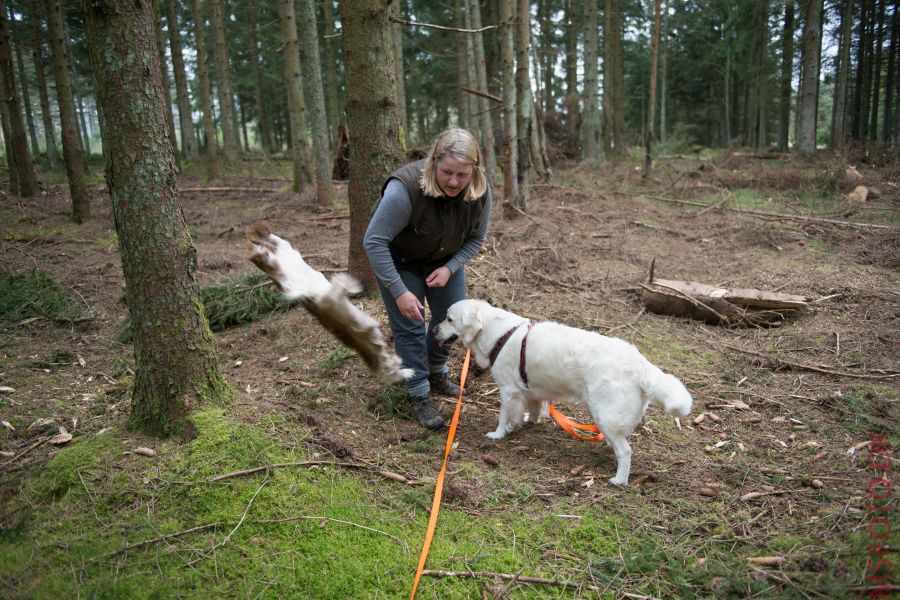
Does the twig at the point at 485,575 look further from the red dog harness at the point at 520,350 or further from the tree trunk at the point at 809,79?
the tree trunk at the point at 809,79

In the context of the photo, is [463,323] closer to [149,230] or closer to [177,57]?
[149,230]

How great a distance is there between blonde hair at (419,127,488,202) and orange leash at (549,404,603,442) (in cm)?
209

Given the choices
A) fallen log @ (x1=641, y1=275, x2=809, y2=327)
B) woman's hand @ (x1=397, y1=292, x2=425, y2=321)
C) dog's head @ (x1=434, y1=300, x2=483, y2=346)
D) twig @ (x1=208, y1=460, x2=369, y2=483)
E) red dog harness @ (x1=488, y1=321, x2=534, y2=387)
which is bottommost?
twig @ (x1=208, y1=460, x2=369, y2=483)

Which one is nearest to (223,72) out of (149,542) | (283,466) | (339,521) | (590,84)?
(590,84)

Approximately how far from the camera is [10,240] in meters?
10.1

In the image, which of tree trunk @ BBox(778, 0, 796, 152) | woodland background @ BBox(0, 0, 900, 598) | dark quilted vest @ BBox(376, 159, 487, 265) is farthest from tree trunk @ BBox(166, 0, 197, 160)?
tree trunk @ BBox(778, 0, 796, 152)

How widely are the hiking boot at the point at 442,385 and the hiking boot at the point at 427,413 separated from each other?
19.4 inches

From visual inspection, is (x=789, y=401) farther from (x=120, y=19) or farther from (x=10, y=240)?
(x=10, y=240)

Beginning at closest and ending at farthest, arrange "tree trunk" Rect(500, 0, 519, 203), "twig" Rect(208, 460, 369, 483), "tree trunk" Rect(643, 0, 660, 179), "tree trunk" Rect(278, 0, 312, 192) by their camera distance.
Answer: "twig" Rect(208, 460, 369, 483) → "tree trunk" Rect(500, 0, 519, 203) → "tree trunk" Rect(278, 0, 312, 192) → "tree trunk" Rect(643, 0, 660, 179)

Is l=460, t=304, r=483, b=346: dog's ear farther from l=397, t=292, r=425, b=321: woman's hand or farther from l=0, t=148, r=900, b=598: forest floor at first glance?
l=0, t=148, r=900, b=598: forest floor

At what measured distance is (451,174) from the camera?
3.77 meters

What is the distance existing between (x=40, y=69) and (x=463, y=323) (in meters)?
24.6

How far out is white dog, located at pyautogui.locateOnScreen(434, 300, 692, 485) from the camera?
3.73 m

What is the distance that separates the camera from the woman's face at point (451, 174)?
3.73m
